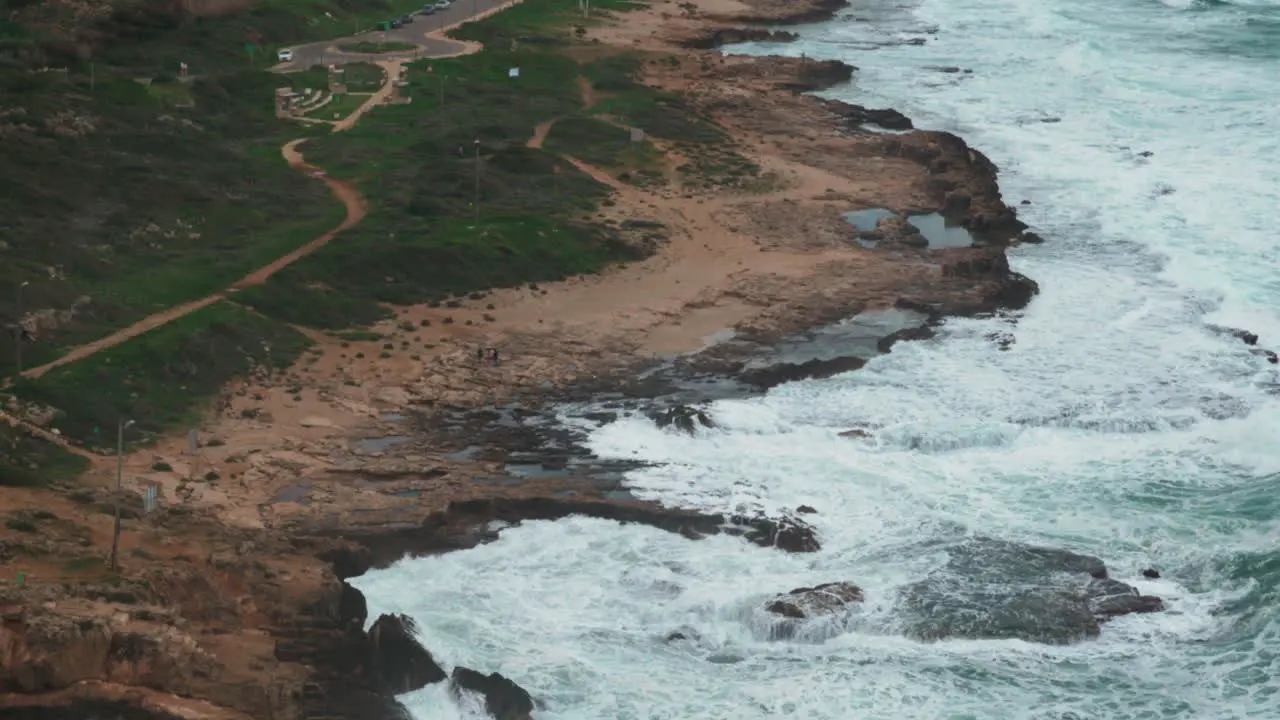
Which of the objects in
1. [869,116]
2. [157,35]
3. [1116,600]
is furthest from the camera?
[869,116]

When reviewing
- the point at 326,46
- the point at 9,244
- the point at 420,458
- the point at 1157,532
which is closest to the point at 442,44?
the point at 326,46

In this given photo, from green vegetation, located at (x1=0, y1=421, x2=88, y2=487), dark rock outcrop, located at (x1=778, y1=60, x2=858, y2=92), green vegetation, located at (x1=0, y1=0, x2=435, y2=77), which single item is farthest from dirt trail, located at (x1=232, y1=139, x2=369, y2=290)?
dark rock outcrop, located at (x1=778, y1=60, x2=858, y2=92)

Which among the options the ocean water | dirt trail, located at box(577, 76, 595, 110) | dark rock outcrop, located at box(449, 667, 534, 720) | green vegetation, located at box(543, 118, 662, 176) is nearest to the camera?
dark rock outcrop, located at box(449, 667, 534, 720)

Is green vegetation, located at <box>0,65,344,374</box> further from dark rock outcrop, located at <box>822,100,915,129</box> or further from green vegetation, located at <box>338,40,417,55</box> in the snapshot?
dark rock outcrop, located at <box>822,100,915,129</box>

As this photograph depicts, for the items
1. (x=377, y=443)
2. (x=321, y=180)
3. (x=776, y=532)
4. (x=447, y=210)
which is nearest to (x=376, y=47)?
(x=321, y=180)

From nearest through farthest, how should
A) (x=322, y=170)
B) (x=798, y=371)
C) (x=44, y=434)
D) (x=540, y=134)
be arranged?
1. (x=44, y=434)
2. (x=798, y=371)
3. (x=322, y=170)
4. (x=540, y=134)

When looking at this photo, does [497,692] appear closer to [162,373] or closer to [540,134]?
[162,373]

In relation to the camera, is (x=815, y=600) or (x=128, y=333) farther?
(x=128, y=333)
